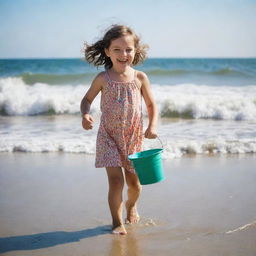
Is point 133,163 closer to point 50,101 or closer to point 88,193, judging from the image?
point 88,193

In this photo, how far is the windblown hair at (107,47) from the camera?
314 centimetres

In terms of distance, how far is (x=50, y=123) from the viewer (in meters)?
8.02

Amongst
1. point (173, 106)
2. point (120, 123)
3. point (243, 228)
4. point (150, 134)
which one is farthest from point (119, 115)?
point (173, 106)

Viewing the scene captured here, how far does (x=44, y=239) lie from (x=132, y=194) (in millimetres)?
712

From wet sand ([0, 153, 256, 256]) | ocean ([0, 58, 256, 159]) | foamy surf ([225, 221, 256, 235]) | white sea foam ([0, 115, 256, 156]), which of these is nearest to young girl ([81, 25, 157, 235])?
wet sand ([0, 153, 256, 256])

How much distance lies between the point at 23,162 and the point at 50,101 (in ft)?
18.3

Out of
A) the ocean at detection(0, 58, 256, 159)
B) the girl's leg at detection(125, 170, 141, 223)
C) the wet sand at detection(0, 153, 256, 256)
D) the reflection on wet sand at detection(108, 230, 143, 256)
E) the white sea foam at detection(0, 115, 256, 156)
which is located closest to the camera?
the reflection on wet sand at detection(108, 230, 143, 256)

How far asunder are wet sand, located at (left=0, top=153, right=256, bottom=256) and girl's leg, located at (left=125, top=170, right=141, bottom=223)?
0.27ft

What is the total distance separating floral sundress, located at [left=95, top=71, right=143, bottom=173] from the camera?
309 cm

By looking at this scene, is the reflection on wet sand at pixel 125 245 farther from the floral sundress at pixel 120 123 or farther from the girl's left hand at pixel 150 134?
the girl's left hand at pixel 150 134

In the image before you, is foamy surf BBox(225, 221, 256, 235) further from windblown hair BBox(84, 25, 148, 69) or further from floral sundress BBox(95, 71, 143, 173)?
windblown hair BBox(84, 25, 148, 69)

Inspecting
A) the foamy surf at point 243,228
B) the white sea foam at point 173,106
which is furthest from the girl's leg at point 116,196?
the white sea foam at point 173,106

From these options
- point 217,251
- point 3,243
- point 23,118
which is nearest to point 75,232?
point 3,243

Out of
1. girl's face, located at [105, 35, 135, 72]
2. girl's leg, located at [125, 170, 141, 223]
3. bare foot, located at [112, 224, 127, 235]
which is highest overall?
girl's face, located at [105, 35, 135, 72]
